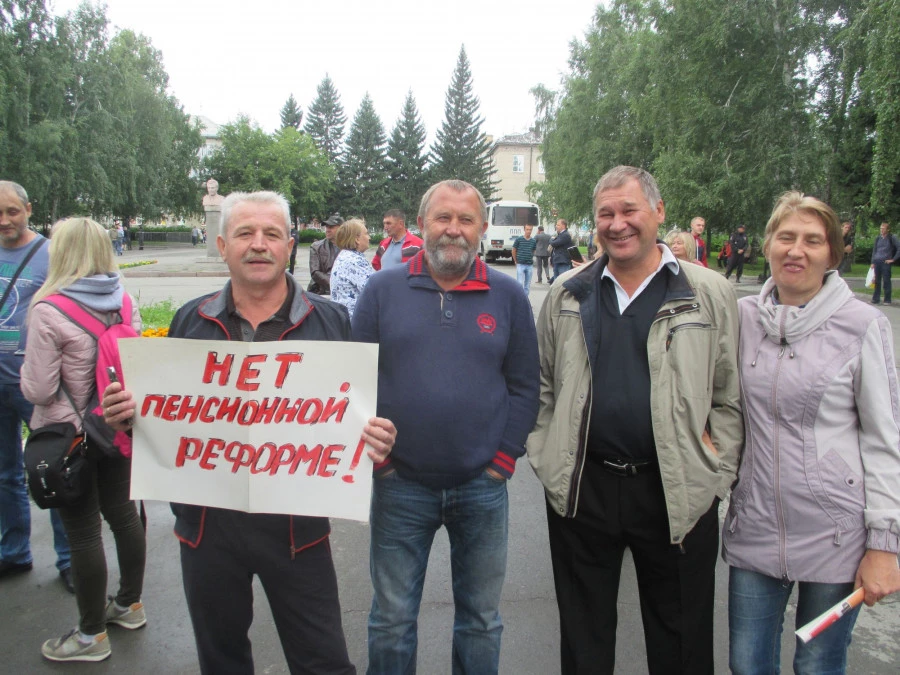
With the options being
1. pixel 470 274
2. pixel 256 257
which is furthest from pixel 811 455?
pixel 256 257

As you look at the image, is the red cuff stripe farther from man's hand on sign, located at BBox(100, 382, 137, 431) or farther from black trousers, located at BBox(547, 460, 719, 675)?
man's hand on sign, located at BBox(100, 382, 137, 431)

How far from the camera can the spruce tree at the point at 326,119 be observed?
78.0 metres

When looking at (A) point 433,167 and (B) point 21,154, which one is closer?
(B) point 21,154

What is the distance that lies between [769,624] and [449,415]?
51.9 inches

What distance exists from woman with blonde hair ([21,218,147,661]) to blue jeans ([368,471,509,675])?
1.38m

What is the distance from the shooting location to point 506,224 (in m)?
30.6

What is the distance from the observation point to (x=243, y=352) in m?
2.20

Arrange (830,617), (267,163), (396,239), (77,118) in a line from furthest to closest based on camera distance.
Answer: (267,163) → (77,118) → (396,239) → (830,617)

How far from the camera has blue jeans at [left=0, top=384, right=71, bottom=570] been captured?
3.56 metres

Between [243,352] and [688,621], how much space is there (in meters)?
1.82

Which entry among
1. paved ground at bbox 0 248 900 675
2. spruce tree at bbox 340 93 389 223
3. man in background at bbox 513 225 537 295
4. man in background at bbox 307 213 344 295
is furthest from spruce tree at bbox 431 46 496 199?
paved ground at bbox 0 248 900 675

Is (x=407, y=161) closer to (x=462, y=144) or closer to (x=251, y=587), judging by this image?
(x=462, y=144)

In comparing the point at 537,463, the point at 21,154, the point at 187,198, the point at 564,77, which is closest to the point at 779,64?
the point at 564,77

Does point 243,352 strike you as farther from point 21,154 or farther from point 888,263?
point 21,154
